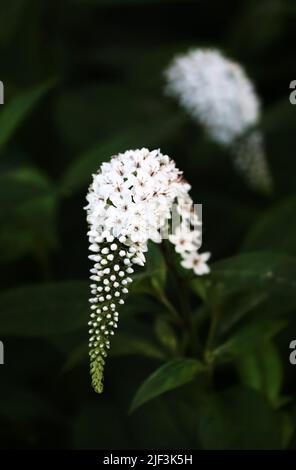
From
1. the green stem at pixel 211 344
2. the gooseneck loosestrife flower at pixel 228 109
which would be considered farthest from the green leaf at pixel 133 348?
the gooseneck loosestrife flower at pixel 228 109

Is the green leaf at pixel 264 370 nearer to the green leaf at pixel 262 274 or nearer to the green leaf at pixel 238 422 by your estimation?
the green leaf at pixel 238 422

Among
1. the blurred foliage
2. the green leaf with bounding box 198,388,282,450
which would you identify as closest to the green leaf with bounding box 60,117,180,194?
the blurred foliage

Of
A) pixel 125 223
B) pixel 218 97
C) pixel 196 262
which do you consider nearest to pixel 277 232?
pixel 196 262

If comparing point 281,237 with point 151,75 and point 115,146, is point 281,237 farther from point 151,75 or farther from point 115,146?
point 151,75

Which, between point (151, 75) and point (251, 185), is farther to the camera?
point (151, 75)

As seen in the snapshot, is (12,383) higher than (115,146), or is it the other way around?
(115,146)

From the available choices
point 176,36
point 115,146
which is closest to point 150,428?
point 115,146

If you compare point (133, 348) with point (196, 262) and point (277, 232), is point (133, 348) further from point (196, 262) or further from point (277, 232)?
point (277, 232)
